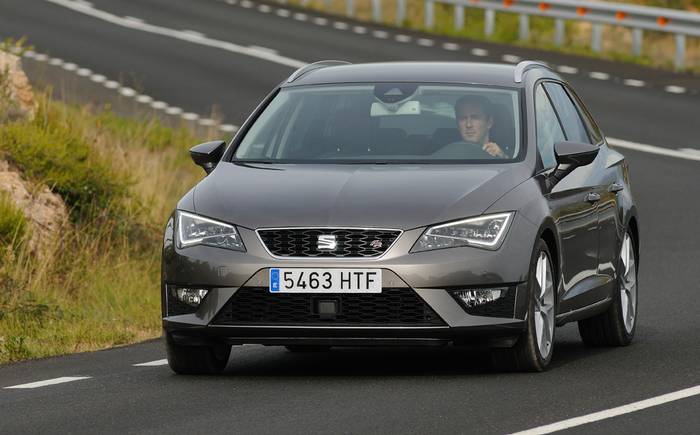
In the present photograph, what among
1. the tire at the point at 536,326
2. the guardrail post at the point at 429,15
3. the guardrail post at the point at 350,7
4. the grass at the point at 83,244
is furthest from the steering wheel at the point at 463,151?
the guardrail post at the point at 350,7

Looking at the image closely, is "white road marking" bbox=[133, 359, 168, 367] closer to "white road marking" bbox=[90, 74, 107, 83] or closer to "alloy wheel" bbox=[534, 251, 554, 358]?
"alloy wheel" bbox=[534, 251, 554, 358]

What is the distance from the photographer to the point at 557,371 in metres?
10.7

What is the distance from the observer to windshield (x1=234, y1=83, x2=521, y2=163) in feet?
36.2

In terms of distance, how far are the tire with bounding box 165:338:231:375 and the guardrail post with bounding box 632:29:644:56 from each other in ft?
84.2

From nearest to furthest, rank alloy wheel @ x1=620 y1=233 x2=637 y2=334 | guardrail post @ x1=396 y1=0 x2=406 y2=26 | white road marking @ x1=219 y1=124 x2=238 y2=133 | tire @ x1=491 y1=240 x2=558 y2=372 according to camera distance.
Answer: tire @ x1=491 y1=240 x2=558 y2=372, alloy wheel @ x1=620 y1=233 x2=637 y2=334, white road marking @ x1=219 y1=124 x2=238 y2=133, guardrail post @ x1=396 y1=0 x2=406 y2=26

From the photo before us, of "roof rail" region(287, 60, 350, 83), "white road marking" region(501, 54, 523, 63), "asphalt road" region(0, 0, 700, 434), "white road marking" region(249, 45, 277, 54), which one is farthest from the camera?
"white road marking" region(249, 45, 277, 54)

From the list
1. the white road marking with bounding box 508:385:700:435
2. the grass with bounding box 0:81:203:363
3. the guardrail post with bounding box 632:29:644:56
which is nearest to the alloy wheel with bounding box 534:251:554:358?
the white road marking with bounding box 508:385:700:435

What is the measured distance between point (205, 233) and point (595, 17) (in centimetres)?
2656

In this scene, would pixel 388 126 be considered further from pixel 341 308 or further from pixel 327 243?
pixel 341 308

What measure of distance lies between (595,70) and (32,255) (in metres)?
19.6

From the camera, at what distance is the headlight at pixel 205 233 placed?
10.1 metres

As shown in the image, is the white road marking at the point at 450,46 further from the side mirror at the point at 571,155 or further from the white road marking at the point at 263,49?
the side mirror at the point at 571,155

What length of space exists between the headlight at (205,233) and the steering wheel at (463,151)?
4.75 feet

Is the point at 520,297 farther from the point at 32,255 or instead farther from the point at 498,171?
the point at 32,255
